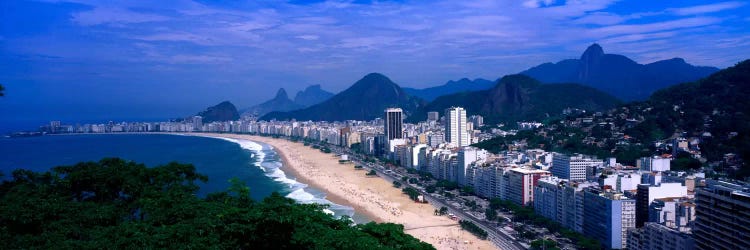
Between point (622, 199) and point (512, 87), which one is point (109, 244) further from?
point (512, 87)

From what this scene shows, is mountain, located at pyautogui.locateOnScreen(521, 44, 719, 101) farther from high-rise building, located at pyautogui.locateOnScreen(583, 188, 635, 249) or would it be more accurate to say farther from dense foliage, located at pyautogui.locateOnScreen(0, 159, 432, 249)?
dense foliage, located at pyautogui.locateOnScreen(0, 159, 432, 249)

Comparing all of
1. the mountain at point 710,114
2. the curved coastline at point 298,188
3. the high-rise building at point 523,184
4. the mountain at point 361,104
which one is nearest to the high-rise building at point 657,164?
the mountain at point 710,114

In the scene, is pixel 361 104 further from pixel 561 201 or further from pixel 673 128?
pixel 561 201

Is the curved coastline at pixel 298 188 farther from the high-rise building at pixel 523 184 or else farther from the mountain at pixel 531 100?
the mountain at pixel 531 100

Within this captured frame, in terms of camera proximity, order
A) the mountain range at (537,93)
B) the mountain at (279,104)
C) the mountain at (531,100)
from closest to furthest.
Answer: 1. the mountain at (531,100)
2. the mountain range at (537,93)
3. the mountain at (279,104)

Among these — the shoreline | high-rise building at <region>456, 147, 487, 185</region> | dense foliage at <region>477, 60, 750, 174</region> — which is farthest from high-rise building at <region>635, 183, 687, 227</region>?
high-rise building at <region>456, 147, 487, 185</region>

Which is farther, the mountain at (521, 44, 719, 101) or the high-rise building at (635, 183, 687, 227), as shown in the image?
the mountain at (521, 44, 719, 101)

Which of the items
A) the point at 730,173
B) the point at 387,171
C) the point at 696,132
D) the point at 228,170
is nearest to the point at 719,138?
the point at 696,132

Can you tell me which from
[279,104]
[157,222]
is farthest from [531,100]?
[279,104]
